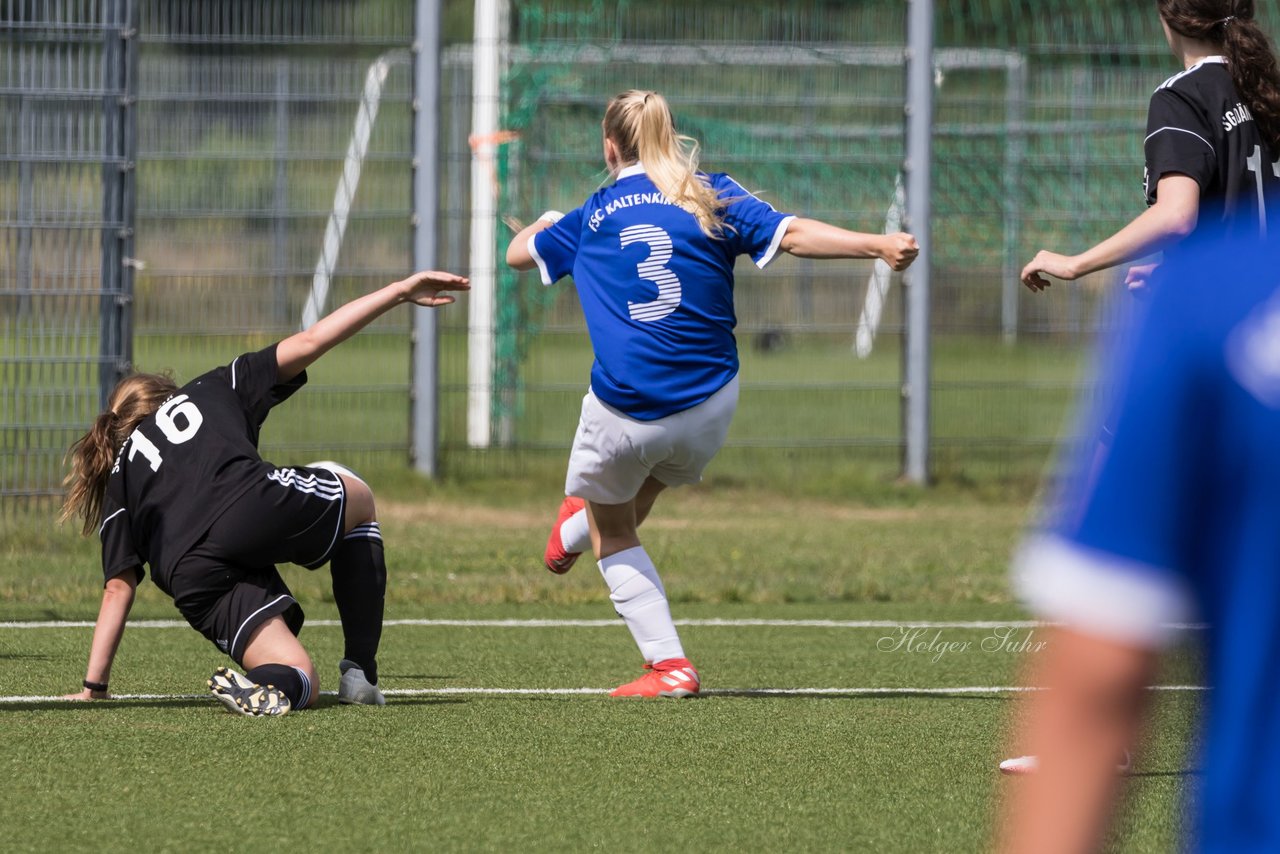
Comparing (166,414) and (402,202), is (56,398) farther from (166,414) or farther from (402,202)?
(166,414)

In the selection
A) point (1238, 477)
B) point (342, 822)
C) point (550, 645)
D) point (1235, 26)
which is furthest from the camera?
point (550, 645)

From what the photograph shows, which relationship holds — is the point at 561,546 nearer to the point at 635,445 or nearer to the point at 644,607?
the point at 644,607

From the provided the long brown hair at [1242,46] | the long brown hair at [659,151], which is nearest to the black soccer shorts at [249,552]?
the long brown hair at [659,151]

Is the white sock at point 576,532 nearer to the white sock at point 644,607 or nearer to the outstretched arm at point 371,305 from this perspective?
the white sock at point 644,607

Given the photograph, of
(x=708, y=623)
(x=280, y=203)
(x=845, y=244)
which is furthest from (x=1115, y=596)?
(x=280, y=203)

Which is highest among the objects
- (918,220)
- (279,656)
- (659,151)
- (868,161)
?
(868,161)

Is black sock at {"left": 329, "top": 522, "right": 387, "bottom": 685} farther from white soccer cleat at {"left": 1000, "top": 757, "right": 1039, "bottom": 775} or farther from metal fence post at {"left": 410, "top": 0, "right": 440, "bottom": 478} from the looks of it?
metal fence post at {"left": 410, "top": 0, "right": 440, "bottom": 478}

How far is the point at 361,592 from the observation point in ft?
16.8

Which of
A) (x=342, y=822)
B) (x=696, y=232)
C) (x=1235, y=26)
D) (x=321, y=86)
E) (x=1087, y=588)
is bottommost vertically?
(x=342, y=822)

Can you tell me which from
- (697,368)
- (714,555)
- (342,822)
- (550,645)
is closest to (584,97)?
(714,555)

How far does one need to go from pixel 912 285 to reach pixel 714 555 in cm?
335

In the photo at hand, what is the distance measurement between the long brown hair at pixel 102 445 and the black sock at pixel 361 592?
67 cm

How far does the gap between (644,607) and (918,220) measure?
6.38 metres

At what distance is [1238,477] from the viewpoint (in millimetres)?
1276
